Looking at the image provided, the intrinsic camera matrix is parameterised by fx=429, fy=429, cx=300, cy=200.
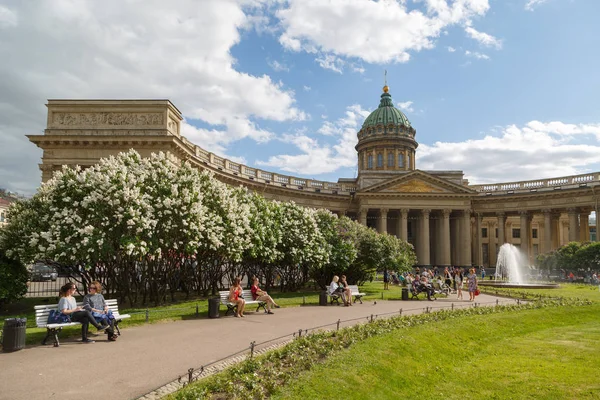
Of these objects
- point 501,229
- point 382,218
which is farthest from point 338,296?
point 501,229

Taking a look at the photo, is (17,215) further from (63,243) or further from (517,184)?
(517,184)

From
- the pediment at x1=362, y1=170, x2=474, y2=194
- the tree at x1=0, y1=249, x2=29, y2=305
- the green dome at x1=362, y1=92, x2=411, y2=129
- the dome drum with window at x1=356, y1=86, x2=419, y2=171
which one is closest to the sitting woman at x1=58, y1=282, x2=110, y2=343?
the tree at x1=0, y1=249, x2=29, y2=305

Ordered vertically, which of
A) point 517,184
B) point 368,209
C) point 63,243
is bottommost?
point 63,243

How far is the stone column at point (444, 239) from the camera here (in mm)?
59594

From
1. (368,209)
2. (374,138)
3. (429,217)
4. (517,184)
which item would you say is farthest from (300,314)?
(374,138)

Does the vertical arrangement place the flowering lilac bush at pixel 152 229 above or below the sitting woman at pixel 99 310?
above

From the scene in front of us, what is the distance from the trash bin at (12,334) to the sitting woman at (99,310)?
1.67 m

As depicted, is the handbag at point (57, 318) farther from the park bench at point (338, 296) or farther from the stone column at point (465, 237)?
the stone column at point (465, 237)

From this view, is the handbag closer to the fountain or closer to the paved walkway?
the paved walkway

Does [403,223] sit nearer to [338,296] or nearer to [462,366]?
[338,296]

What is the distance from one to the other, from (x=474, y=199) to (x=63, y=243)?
2280 inches

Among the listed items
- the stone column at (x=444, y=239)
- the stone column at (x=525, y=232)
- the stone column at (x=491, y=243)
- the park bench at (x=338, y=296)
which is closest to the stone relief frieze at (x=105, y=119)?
the park bench at (x=338, y=296)

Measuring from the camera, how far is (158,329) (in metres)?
13.1

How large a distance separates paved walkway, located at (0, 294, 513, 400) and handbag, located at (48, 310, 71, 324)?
546 millimetres
